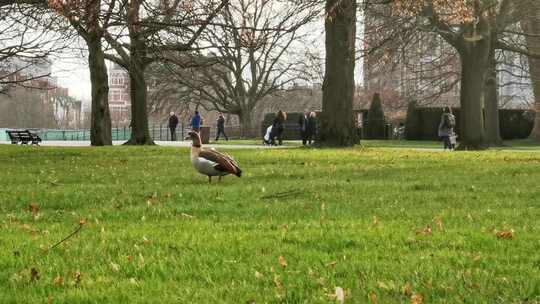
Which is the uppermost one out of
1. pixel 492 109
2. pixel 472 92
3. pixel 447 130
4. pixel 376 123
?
pixel 472 92

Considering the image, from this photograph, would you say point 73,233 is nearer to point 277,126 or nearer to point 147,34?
point 147,34

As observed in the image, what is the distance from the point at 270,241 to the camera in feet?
17.7

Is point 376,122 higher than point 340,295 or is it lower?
higher

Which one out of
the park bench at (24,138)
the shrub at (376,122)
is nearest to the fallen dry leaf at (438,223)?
the park bench at (24,138)

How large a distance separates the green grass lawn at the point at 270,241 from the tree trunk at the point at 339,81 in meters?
11.2

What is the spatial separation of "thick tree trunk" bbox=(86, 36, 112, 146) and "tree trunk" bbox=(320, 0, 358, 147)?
827 cm

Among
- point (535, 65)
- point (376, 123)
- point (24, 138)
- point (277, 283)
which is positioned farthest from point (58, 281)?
point (376, 123)

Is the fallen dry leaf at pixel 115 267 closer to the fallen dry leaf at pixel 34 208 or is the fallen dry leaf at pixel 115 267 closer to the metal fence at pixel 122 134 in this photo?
the fallen dry leaf at pixel 34 208

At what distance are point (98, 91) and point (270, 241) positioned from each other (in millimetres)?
21376

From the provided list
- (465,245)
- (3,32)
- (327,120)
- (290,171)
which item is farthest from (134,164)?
(3,32)

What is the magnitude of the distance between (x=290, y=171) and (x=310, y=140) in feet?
75.5

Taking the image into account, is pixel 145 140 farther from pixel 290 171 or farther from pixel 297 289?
pixel 297 289

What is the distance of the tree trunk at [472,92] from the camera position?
86.6 feet

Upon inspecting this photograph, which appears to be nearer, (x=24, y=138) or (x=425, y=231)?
(x=425, y=231)
